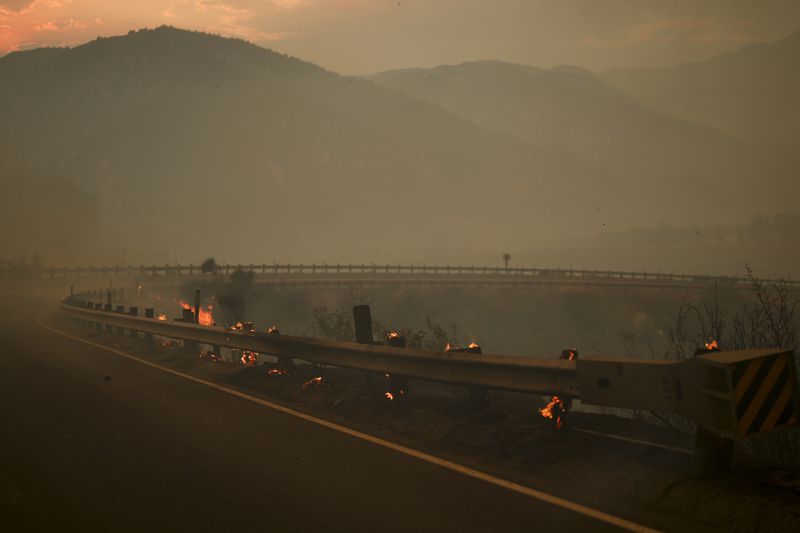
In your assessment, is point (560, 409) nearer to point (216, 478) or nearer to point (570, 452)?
point (570, 452)

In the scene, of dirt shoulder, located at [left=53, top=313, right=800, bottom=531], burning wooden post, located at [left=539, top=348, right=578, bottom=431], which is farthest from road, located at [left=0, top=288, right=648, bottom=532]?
burning wooden post, located at [left=539, top=348, right=578, bottom=431]

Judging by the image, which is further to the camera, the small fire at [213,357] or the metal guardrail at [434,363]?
the small fire at [213,357]

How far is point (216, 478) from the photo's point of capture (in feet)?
23.1

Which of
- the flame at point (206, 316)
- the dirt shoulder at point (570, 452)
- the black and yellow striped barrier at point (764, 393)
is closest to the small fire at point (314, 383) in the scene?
the dirt shoulder at point (570, 452)

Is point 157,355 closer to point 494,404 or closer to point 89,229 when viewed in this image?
point 494,404

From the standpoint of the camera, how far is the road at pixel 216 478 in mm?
5785

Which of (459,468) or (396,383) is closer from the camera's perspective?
(459,468)

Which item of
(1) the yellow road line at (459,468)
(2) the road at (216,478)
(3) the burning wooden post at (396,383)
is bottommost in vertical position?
(1) the yellow road line at (459,468)

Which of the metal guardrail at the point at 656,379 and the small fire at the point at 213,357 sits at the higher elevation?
the metal guardrail at the point at 656,379

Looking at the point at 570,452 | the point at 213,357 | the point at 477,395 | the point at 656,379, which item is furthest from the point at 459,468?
the point at 213,357

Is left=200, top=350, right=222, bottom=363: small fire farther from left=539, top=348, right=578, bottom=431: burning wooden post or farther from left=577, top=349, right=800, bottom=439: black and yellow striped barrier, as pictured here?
left=577, top=349, right=800, bottom=439: black and yellow striped barrier

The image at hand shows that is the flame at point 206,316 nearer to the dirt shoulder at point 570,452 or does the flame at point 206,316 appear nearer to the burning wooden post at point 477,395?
the dirt shoulder at point 570,452

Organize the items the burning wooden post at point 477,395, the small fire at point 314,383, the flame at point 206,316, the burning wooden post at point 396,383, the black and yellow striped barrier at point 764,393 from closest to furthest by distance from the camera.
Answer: the black and yellow striped barrier at point 764,393 < the burning wooden post at point 477,395 < the burning wooden post at point 396,383 < the small fire at point 314,383 < the flame at point 206,316

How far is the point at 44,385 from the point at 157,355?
215 inches
